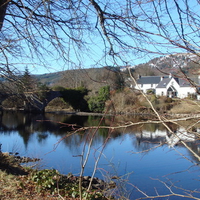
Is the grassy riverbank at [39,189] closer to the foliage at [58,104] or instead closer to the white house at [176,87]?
the white house at [176,87]

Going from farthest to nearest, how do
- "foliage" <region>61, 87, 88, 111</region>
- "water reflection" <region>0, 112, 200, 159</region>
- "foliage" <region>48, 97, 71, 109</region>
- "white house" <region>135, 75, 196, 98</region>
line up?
"foliage" <region>48, 97, 71, 109</region> → "foliage" <region>61, 87, 88, 111</region> → "water reflection" <region>0, 112, 200, 159</region> → "white house" <region>135, 75, 196, 98</region>

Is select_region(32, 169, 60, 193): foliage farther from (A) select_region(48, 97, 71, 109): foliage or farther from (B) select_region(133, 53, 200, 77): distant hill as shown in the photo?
(A) select_region(48, 97, 71, 109): foliage

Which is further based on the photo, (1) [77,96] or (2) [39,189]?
(1) [77,96]

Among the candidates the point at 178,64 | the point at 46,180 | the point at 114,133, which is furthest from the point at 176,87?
the point at 114,133

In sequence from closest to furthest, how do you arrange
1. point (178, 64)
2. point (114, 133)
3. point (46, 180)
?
point (178, 64) < point (46, 180) < point (114, 133)

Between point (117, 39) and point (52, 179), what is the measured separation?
2407mm

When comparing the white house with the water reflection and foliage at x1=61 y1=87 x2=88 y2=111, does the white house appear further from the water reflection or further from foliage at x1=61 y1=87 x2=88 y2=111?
foliage at x1=61 y1=87 x2=88 y2=111

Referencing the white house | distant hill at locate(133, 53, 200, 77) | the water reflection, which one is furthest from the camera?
the water reflection

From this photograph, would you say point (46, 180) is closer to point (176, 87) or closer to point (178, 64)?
point (176, 87)

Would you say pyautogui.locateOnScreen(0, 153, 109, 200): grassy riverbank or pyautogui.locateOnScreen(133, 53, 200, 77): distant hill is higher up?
pyautogui.locateOnScreen(133, 53, 200, 77): distant hill

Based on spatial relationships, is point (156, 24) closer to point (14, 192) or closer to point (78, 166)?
point (14, 192)

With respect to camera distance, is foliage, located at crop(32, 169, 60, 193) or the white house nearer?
the white house

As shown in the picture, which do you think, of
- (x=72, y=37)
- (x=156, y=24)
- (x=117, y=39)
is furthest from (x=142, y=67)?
(x=72, y=37)

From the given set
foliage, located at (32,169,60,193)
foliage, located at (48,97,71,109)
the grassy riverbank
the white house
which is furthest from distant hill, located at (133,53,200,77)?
foliage, located at (48,97,71,109)
